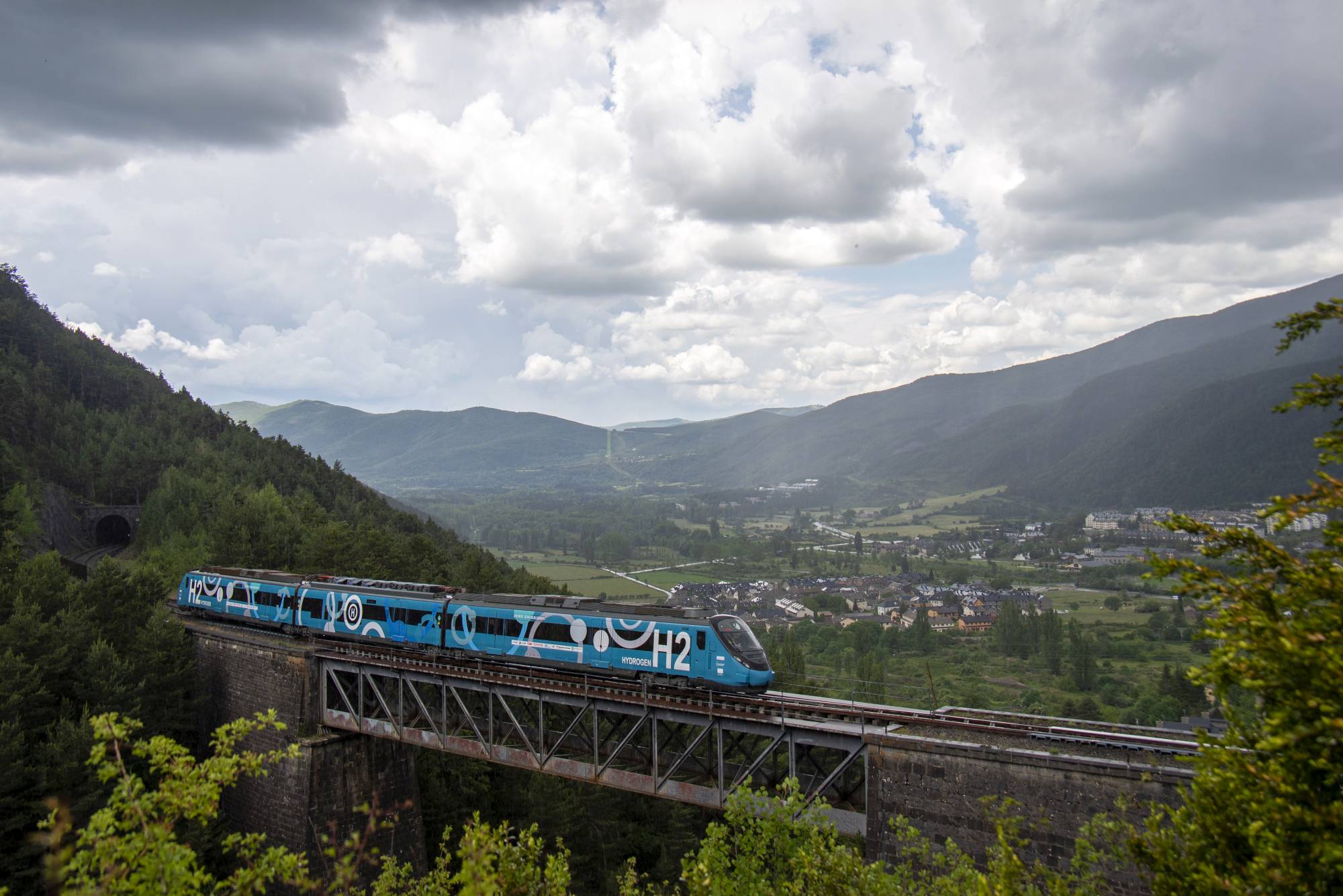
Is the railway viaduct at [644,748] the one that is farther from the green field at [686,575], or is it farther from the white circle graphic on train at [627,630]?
the green field at [686,575]

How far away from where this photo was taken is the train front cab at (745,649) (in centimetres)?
2458

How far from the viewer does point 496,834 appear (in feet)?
36.6

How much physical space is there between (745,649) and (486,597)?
12.8 meters

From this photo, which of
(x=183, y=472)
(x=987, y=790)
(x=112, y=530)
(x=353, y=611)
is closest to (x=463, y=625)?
(x=353, y=611)

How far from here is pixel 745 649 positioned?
2519 cm

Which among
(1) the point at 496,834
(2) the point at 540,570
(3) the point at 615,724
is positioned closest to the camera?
(1) the point at 496,834

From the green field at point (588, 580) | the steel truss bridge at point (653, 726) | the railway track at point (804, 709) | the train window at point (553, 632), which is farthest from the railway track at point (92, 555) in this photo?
the green field at point (588, 580)

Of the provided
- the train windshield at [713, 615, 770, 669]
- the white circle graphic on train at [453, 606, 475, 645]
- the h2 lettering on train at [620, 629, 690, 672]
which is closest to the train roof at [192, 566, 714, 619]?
the white circle graphic on train at [453, 606, 475, 645]

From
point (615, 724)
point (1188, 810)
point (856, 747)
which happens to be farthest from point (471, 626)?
point (1188, 810)

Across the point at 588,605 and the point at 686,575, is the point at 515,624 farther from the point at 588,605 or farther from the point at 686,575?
the point at 686,575

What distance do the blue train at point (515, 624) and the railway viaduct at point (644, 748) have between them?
88 cm

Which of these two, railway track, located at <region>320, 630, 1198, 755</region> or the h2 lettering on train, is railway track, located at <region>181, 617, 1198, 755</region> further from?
the h2 lettering on train

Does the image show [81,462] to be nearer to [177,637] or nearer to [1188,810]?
[177,637]

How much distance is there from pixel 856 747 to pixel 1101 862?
6056 mm
